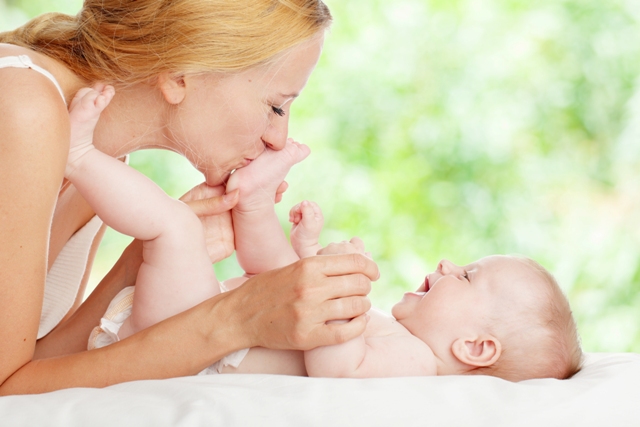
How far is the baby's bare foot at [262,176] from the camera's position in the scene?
4.65 ft

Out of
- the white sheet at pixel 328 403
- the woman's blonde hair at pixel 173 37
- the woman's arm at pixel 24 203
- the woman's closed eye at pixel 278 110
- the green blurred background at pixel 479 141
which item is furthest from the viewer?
the green blurred background at pixel 479 141

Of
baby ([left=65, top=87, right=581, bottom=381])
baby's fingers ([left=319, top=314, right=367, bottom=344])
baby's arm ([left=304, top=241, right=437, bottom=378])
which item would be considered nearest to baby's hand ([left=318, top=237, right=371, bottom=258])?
baby ([left=65, top=87, right=581, bottom=381])

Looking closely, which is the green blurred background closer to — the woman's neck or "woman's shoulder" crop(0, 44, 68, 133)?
the woman's neck

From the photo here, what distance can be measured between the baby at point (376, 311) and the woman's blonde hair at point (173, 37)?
0.09 m

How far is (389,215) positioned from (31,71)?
2.40 m

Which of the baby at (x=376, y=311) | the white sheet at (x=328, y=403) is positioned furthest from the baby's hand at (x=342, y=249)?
the white sheet at (x=328, y=403)

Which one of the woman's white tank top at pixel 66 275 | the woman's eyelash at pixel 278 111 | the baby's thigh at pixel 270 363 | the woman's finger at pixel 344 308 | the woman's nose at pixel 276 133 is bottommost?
the woman's white tank top at pixel 66 275

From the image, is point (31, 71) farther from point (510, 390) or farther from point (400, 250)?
point (400, 250)

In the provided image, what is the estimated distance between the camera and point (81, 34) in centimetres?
132

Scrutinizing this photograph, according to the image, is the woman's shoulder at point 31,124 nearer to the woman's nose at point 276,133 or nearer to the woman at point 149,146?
the woman at point 149,146

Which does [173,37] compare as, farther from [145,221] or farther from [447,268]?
[447,268]

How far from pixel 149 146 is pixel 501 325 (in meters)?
0.82

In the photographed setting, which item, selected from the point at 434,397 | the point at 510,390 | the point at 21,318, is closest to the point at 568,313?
the point at 510,390

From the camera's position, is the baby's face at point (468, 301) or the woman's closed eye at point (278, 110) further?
the woman's closed eye at point (278, 110)
